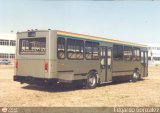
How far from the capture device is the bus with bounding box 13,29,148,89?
14.9 m

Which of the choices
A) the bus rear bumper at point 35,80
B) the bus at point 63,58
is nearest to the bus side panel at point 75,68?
the bus at point 63,58

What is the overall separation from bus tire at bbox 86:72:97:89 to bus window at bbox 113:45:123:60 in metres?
2.74

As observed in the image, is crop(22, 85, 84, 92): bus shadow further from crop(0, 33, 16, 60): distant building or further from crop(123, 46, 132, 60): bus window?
crop(0, 33, 16, 60): distant building

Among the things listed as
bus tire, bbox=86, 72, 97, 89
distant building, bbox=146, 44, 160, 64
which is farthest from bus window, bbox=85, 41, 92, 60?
distant building, bbox=146, 44, 160, 64

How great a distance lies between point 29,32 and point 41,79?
2691 mm

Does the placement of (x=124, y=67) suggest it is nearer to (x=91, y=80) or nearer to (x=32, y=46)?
(x=91, y=80)

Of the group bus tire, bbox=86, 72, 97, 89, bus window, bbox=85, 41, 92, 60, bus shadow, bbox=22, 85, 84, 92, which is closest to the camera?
bus shadow, bbox=22, 85, 84, 92

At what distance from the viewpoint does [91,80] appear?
1761 centimetres

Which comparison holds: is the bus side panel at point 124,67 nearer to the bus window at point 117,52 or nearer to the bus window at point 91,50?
the bus window at point 117,52

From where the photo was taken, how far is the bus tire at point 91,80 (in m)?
17.3

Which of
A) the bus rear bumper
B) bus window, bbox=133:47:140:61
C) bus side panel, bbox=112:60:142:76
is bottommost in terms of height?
the bus rear bumper

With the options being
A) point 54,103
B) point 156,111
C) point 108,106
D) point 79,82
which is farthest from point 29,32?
point 156,111

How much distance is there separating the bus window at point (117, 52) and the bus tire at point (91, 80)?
2736 millimetres

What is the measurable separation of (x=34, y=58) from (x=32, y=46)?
746 mm
